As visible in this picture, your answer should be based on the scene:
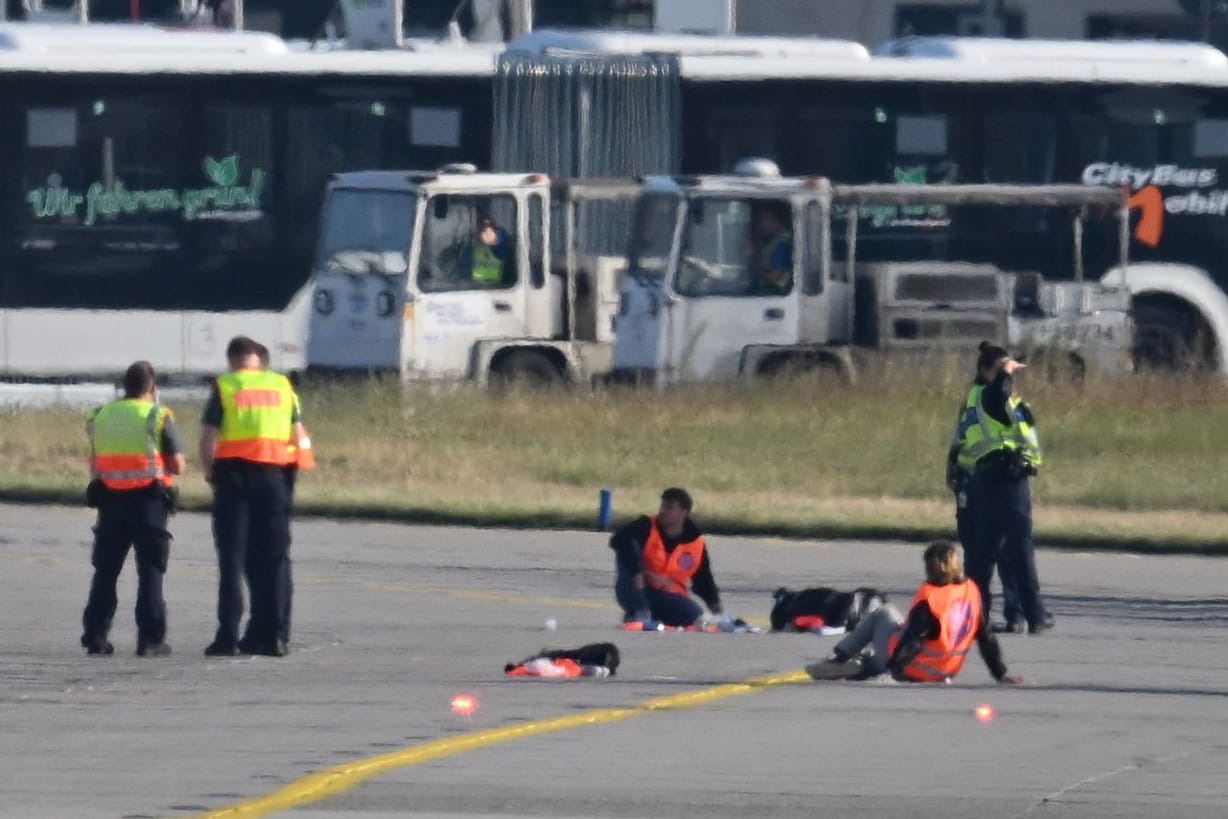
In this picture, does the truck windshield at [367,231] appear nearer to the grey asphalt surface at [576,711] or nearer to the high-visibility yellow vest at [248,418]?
the grey asphalt surface at [576,711]

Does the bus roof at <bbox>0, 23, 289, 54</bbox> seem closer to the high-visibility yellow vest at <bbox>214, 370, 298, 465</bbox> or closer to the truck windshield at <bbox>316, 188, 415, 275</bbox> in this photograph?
the truck windshield at <bbox>316, 188, 415, 275</bbox>

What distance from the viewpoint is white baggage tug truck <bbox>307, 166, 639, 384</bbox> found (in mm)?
30156

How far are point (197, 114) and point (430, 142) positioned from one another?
8.88 feet

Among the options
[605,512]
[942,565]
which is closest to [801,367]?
[605,512]

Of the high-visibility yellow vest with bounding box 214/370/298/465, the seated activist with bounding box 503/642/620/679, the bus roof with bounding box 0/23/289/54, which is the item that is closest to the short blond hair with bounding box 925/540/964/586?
the seated activist with bounding box 503/642/620/679

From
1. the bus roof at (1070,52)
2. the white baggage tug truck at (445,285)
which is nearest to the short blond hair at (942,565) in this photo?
the white baggage tug truck at (445,285)

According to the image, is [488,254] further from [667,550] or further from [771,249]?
[667,550]

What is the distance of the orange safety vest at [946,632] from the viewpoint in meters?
14.0

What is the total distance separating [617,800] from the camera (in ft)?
34.0

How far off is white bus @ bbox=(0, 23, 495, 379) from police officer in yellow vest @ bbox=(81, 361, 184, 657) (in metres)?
15.1

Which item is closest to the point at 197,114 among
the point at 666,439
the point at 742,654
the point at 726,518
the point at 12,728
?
the point at 666,439

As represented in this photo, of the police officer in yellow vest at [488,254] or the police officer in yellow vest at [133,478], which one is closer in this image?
the police officer in yellow vest at [133,478]

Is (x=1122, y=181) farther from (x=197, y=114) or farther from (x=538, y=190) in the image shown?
(x=197, y=114)

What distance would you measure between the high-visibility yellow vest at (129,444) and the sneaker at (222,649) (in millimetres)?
918
